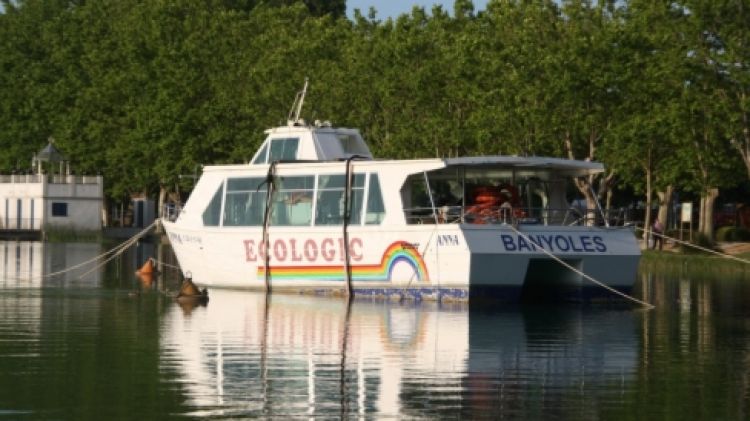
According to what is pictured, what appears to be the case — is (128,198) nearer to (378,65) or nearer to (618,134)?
(378,65)

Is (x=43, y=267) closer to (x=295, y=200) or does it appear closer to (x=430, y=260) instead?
(x=295, y=200)

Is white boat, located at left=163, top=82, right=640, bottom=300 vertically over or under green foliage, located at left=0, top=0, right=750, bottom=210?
under

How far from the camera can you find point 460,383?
82.2ft

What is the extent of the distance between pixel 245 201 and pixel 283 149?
1.75m

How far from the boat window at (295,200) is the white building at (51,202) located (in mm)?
72236

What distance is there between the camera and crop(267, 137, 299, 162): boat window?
45.5 metres

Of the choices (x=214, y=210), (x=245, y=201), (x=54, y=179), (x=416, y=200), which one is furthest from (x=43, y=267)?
(x=54, y=179)

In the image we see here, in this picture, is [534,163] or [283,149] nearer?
[534,163]

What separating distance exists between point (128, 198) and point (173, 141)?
100 feet

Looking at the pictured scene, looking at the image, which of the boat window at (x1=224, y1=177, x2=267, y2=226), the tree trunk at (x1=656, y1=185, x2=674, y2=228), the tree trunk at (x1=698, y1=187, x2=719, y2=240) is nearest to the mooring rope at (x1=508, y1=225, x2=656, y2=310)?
the boat window at (x1=224, y1=177, x2=267, y2=226)

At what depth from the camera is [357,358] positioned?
2811 centimetres

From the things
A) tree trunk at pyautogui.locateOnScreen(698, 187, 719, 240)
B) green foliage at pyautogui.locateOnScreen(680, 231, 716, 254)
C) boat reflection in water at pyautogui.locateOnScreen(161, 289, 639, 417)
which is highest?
tree trunk at pyautogui.locateOnScreen(698, 187, 719, 240)

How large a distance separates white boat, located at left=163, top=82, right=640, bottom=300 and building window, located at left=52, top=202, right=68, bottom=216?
70.3 meters

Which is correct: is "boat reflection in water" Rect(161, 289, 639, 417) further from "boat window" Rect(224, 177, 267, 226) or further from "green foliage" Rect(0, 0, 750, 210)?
"green foliage" Rect(0, 0, 750, 210)
